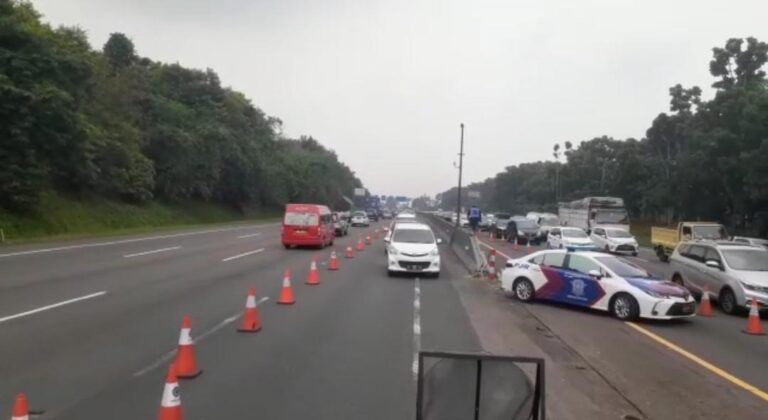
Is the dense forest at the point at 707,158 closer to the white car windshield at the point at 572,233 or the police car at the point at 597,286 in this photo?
the white car windshield at the point at 572,233

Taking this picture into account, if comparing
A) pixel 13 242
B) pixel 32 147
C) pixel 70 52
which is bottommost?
pixel 13 242

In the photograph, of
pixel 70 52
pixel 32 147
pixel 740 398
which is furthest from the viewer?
pixel 70 52

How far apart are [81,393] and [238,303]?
22.5ft

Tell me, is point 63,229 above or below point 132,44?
below

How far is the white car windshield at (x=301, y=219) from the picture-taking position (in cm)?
3241

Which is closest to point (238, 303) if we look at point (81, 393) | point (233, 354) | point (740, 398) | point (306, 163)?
point (233, 354)

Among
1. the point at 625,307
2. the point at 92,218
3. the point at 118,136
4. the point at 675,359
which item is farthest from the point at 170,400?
the point at 118,136

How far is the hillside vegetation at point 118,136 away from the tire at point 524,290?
25733 mm

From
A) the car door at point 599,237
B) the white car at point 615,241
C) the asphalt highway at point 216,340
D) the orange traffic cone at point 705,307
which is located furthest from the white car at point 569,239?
the orange traffic cone at point 705,307

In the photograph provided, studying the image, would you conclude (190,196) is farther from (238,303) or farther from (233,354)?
(233,354)

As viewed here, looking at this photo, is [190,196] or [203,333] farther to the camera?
[190,196]

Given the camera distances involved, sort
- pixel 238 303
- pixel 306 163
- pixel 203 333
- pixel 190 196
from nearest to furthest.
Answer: pixel 203 333, pixel 238 303, pixel 190 196, pixel 306 163

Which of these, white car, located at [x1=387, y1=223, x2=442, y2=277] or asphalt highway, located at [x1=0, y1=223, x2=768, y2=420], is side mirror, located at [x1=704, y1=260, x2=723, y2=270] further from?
white car, located at [x1=387, y1=223, x2=442, y2=277]

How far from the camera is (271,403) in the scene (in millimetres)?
6879
